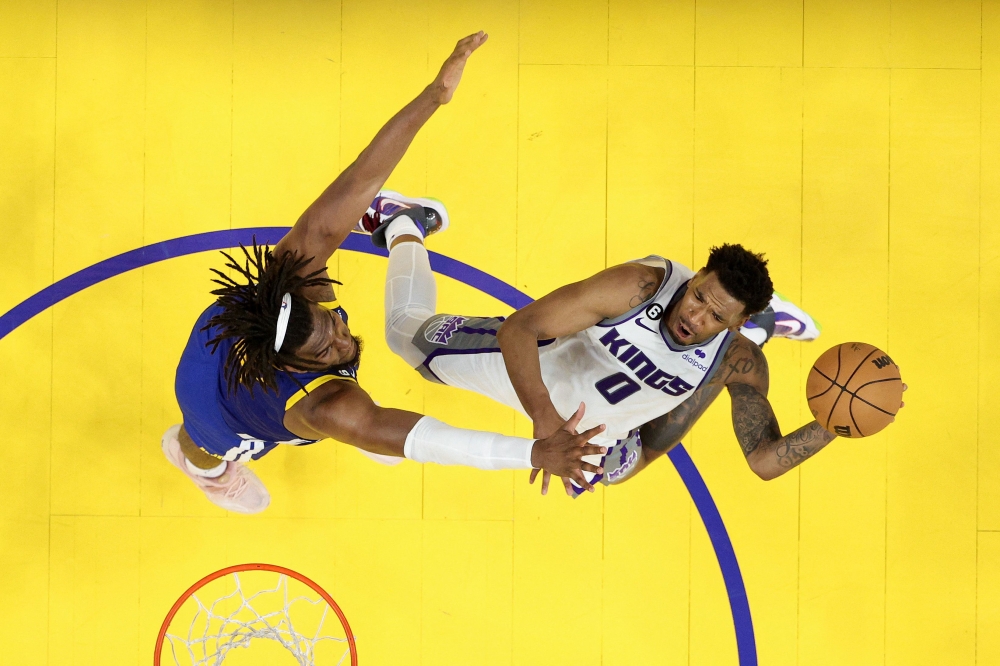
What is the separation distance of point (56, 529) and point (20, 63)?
2486mm

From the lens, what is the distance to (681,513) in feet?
13.2

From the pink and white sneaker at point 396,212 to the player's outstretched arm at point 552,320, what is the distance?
1.07 m

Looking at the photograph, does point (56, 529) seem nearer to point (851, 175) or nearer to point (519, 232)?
point (519, 232)

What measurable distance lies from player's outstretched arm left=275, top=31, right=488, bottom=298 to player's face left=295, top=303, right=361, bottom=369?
11.8 inches

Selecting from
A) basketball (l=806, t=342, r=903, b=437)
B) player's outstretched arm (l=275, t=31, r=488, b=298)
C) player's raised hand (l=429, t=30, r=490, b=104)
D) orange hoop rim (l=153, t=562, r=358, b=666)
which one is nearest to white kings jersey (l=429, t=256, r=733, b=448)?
basketball (l=806, t=342, r=903, b=437)

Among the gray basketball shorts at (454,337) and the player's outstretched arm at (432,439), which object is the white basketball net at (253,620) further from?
the player's outstretched arm at (432,439)

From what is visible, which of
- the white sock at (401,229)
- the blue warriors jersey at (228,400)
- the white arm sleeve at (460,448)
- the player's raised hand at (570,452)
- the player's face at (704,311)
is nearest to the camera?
the player's raised hand at (570,452)

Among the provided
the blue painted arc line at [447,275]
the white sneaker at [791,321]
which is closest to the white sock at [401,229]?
the blue painted arc line at [447,275]

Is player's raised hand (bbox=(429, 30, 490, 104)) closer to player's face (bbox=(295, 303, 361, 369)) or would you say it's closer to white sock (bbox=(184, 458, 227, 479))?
player's face (bbox=(295, 303, 361, 369))

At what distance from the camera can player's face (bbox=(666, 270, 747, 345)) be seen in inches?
110

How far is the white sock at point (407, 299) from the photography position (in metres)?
3.39

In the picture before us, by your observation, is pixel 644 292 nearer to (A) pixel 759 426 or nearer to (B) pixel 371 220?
(A) pixel 759 426

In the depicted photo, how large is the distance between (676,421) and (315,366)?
1.73 metres

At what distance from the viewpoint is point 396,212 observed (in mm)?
3760
